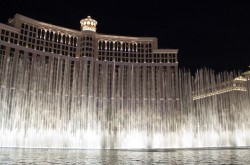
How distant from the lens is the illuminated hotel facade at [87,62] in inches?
2203

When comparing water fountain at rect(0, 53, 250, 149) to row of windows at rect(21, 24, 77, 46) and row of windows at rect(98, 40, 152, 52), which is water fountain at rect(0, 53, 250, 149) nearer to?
row of windows at rect(21, 24, 77, 46)

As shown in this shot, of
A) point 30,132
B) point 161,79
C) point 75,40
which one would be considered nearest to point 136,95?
point 161,79

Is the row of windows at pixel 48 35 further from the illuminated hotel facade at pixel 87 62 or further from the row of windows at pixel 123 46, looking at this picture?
the row of windows at pixel 123 46

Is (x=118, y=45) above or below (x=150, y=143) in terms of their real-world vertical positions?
above

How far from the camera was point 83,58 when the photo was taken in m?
65.5

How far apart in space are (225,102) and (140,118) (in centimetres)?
1647

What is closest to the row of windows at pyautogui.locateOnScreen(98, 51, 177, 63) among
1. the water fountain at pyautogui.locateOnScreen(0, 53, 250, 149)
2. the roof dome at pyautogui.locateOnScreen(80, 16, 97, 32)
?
the roof dome at pyautogui.locateOnScreen(80, 16, 97, 32)

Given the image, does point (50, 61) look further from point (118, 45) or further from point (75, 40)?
point (118, 45)

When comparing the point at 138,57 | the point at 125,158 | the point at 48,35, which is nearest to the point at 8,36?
the point at 48,35

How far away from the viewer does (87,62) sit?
215ft

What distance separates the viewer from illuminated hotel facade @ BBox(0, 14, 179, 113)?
56.0 m

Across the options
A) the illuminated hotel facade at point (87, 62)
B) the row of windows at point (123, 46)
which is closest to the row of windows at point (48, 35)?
the illuminated hotel facade at point (87, 62)

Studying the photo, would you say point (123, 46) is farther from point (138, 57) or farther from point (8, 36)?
point (8, 36)

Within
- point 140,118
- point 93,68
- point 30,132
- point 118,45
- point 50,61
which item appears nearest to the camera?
point 30,132
